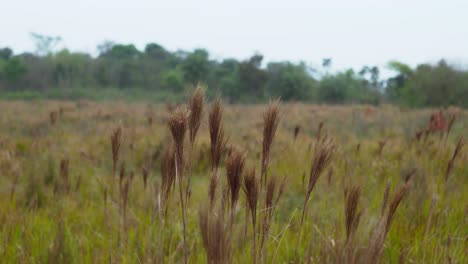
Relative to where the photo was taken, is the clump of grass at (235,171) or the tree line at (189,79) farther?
the tree line at (189,79)

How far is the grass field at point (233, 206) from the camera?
645mm

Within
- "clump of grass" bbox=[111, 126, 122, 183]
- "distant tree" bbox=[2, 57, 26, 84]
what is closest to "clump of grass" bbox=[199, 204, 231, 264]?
"clump of grass" bbox=[111, 126, 122, 183]

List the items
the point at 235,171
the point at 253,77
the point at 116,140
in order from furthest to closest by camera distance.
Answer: the point at 253,77
the point at 116,140
the point at 235,171

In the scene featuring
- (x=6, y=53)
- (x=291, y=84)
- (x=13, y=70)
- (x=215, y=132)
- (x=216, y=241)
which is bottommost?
(x=216, y=241)

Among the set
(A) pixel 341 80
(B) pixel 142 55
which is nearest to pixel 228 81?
(A) pixel 341 80

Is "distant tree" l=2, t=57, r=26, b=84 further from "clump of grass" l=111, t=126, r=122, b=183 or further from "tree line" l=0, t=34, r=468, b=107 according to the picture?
"clump of grass" l=111, t=126, r=122, b=183

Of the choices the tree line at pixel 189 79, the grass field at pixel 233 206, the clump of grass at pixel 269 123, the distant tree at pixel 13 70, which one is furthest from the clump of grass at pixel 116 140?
the distant tree at pixel 13 70

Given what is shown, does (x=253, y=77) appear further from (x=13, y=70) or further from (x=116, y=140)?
(x=116, y=140)

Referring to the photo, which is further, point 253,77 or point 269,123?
point 253,77

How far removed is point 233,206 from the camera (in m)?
0.62

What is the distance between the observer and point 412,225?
5.77ft

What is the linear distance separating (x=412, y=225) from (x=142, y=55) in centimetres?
5478

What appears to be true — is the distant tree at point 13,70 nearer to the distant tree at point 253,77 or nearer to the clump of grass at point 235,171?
the distant tree at point 253,77

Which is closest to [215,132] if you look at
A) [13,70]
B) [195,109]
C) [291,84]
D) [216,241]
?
[195,109]
